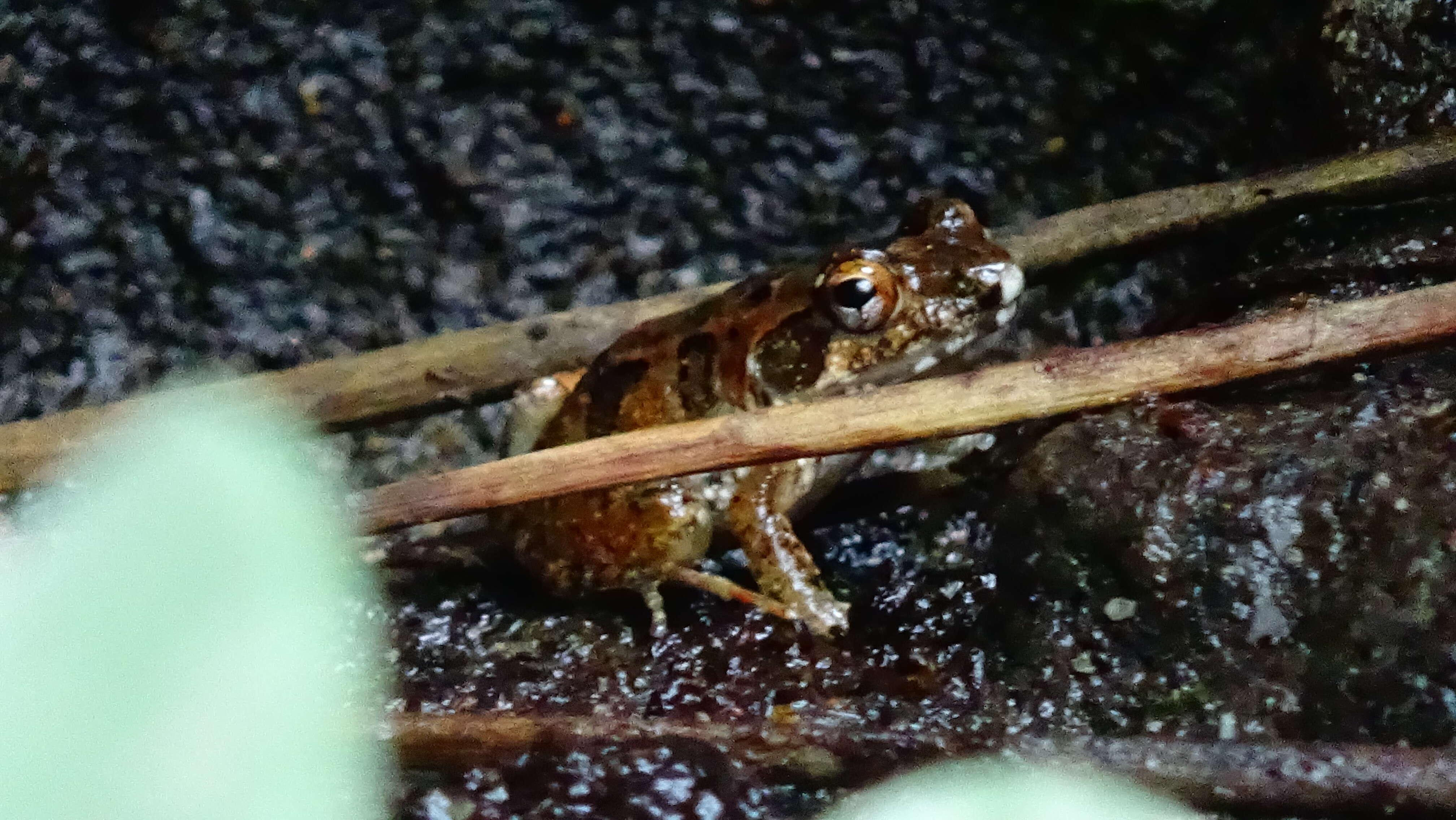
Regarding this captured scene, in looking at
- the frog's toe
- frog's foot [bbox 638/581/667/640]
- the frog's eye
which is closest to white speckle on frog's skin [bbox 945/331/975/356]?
the frog's eye

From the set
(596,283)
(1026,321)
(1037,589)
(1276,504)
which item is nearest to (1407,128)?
(1026,321)

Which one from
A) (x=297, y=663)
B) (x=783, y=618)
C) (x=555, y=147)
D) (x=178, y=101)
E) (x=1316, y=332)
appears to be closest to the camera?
(x=297, y=663)

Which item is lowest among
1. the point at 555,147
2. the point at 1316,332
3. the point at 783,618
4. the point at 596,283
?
the point at 783,618

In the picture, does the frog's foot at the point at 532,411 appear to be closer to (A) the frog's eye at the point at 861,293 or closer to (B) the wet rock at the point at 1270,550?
(A) the frog's eye at the point at 861,293

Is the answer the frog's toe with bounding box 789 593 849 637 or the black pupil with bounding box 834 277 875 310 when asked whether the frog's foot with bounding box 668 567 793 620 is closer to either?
the frog's toe with bounding box 789 593 849 637

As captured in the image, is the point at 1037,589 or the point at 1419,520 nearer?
the point at 1419,520

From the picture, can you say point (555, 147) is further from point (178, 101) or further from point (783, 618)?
point (783, 618)

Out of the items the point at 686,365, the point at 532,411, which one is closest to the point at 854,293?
the point at 686,365
